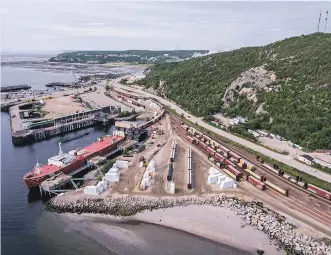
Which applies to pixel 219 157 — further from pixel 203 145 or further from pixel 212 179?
pixel 212 179

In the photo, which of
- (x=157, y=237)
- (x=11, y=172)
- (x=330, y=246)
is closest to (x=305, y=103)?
(x=330, y=246)

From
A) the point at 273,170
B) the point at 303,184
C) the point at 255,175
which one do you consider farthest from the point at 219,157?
the point at 303,184

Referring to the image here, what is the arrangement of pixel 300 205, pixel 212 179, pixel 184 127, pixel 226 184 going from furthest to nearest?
pixel 184 127, pixel 212 179, pixel 226 184, pixel 300 205

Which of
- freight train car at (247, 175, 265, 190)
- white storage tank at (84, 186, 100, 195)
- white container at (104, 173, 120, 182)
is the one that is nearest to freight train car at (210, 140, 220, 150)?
freight train car at (247, 175, 265, 190)

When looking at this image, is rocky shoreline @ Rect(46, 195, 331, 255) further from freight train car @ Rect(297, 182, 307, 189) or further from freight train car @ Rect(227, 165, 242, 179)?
freight train car @ Rect(297, 182, 307, 189)

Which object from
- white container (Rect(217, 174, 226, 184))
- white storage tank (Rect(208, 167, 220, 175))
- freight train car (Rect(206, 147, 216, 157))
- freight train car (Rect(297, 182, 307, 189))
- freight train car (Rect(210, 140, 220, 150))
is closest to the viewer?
freight train car (Rect(297, 182, 307, 189))

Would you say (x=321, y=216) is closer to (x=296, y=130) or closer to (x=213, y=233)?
(x=213, y=233)

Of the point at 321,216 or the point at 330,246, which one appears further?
the point at 321,216
